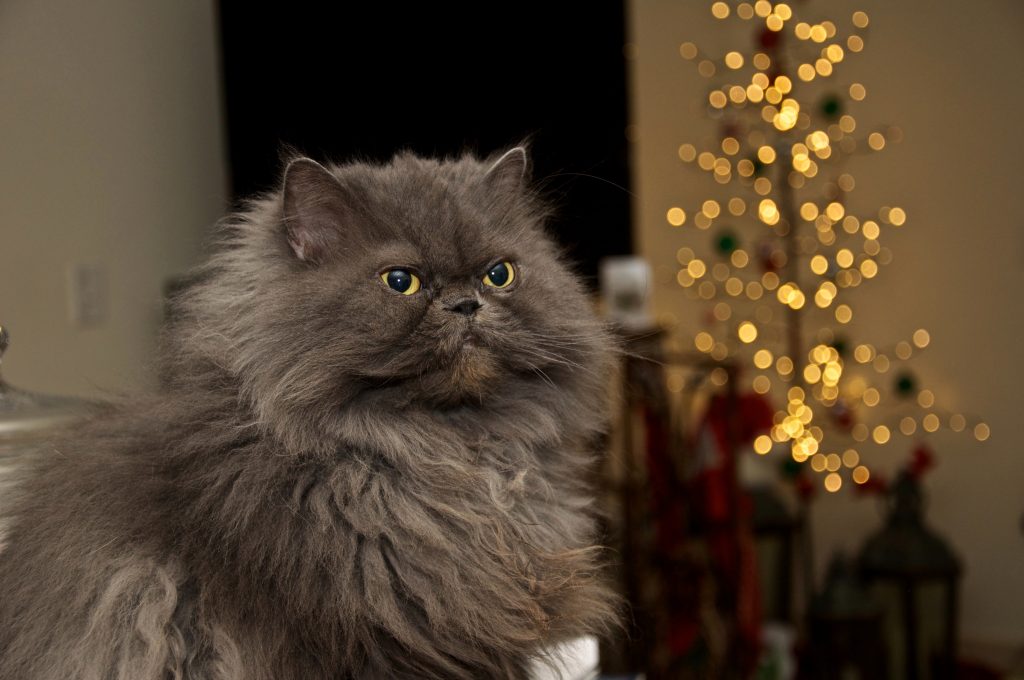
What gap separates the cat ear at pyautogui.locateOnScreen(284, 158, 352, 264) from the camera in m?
0.93

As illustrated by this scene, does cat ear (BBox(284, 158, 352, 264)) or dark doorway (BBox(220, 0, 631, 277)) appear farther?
dark doorway (BBox(220, 0, 631, 277))

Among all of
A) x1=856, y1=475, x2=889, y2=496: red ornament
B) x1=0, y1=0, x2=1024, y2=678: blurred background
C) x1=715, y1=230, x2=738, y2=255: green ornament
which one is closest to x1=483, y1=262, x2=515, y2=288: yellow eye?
x1=0, y1=0, x2=1024, y2=678: blurred background

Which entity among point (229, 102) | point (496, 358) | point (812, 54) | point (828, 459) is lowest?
point (828, 459)

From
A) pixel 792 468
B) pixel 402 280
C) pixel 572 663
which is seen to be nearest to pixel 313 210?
pixel 402 280

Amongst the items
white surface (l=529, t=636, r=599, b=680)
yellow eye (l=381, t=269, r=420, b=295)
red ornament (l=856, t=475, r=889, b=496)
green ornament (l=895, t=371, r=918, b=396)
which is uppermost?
yellow eye (l=381, t=269, r=420, b=295)

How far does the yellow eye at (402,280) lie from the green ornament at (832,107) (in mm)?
3088

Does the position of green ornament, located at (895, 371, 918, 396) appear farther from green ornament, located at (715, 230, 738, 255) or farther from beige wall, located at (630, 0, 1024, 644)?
green ornament, located at (715, 230, 738, 255)

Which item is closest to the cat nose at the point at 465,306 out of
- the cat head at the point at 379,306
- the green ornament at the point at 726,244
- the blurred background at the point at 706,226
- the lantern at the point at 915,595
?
the cat head at the point at 379,306

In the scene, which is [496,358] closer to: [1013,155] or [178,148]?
[178,148]

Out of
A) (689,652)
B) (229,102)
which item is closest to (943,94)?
(689,652)

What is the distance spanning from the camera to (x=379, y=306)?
926 millimetres

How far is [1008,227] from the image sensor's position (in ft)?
11.9

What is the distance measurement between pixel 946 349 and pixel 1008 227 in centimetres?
51

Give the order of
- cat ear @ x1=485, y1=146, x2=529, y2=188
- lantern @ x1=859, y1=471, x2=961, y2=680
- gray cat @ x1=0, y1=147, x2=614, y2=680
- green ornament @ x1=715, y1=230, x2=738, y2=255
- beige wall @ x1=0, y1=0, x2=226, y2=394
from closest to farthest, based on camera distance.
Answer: gray cat @ x1=0, y1=147, x2=614, y2=680 → cat ear @ x1=485, y1=146, x2=529, y2=188 → beige wall @ x1=0, y1=0, x2=226, y2=394 → lantern @ x1=859, y1=471, x2=961, y2=680 → green ornament @ x1=715, y1=230, x2=738, y2=255
